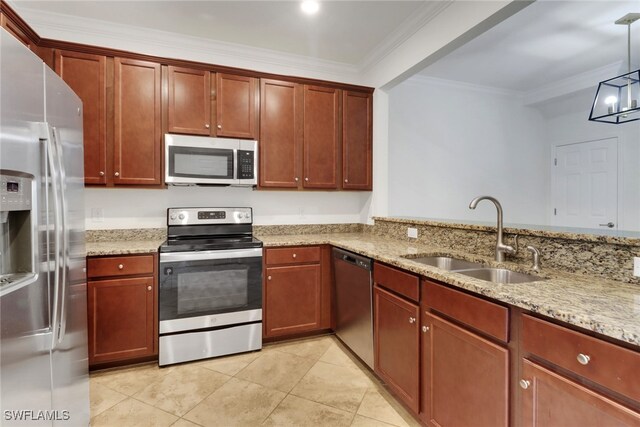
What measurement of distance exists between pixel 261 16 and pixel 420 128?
2239 mm

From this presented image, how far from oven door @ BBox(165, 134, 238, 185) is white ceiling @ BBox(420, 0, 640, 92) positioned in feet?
8.20

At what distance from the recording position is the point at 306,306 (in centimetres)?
281

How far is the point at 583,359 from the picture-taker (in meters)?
0.95

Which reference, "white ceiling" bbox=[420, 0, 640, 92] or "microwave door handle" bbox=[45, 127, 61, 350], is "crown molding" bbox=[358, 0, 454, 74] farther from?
"microwave door handle" bbox=[45, 127, 61, 350]

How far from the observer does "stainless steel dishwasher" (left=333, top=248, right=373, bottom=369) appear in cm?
225

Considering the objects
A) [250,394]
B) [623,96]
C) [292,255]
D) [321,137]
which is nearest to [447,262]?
[292,255]

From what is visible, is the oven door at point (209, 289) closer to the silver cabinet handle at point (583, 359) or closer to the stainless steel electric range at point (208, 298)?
the stainless steel electric range at point (208, 298)

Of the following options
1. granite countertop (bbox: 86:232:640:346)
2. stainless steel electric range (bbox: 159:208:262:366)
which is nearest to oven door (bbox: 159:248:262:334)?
stainless steel electric range (bbox: 159:208:262:366)

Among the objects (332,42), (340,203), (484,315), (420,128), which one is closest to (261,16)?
(332,42)

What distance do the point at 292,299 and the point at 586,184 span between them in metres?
4.20

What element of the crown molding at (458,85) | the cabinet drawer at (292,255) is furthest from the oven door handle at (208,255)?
the crown molding at (458,85)

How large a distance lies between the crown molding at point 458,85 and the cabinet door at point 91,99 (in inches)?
123

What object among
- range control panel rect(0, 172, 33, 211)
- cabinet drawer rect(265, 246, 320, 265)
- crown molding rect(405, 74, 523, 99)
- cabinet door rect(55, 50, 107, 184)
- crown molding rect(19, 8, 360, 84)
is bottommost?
cabinet drawer rect(265, 246, 320, 265)

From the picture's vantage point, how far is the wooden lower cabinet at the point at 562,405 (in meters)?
0.89
